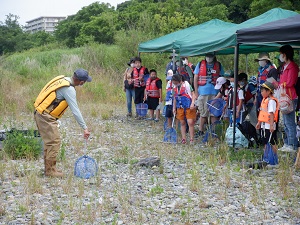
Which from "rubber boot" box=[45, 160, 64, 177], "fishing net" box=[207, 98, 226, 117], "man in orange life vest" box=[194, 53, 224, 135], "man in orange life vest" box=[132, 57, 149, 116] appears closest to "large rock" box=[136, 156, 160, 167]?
"rubber boot" box=[45, 160, 64, 177]

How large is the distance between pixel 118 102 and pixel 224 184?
11582mm

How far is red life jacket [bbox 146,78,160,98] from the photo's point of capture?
1269cm

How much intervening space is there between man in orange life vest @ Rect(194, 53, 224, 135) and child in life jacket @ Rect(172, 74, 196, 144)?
78 centimetres

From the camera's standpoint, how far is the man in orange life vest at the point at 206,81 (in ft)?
33.9

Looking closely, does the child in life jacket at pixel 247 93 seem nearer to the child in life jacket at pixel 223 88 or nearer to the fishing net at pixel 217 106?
the child in life jacket at pixel 223 88

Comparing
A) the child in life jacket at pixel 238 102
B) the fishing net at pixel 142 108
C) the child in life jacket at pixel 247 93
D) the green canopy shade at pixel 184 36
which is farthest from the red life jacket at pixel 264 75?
the fishing net at pixel 142 108

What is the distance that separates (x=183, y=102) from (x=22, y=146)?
3.31 metres

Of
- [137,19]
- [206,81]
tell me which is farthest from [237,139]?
[137,19]

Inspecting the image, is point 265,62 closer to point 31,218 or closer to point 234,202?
point 234,202

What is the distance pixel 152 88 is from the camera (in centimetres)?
1272

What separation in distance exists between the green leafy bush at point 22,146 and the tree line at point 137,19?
15.2 m

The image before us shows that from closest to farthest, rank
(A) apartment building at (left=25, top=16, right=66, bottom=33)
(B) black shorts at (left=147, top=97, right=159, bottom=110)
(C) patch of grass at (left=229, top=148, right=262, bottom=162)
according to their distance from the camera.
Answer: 1. (C) patch of grass at (left=229, top=148, right=262, bottom=162)
2. (B) black shorts at (left=147, top=97, right=159, bottom=110)
3. (A) apartment building at (left=25, top=16, right=66, bottom=33)

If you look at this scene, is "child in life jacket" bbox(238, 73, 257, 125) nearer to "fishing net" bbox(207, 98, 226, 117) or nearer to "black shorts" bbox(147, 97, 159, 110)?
"fishing net" bbox(207, 98, 226, 117)

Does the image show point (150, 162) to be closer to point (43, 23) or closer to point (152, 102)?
point (152, 102)
